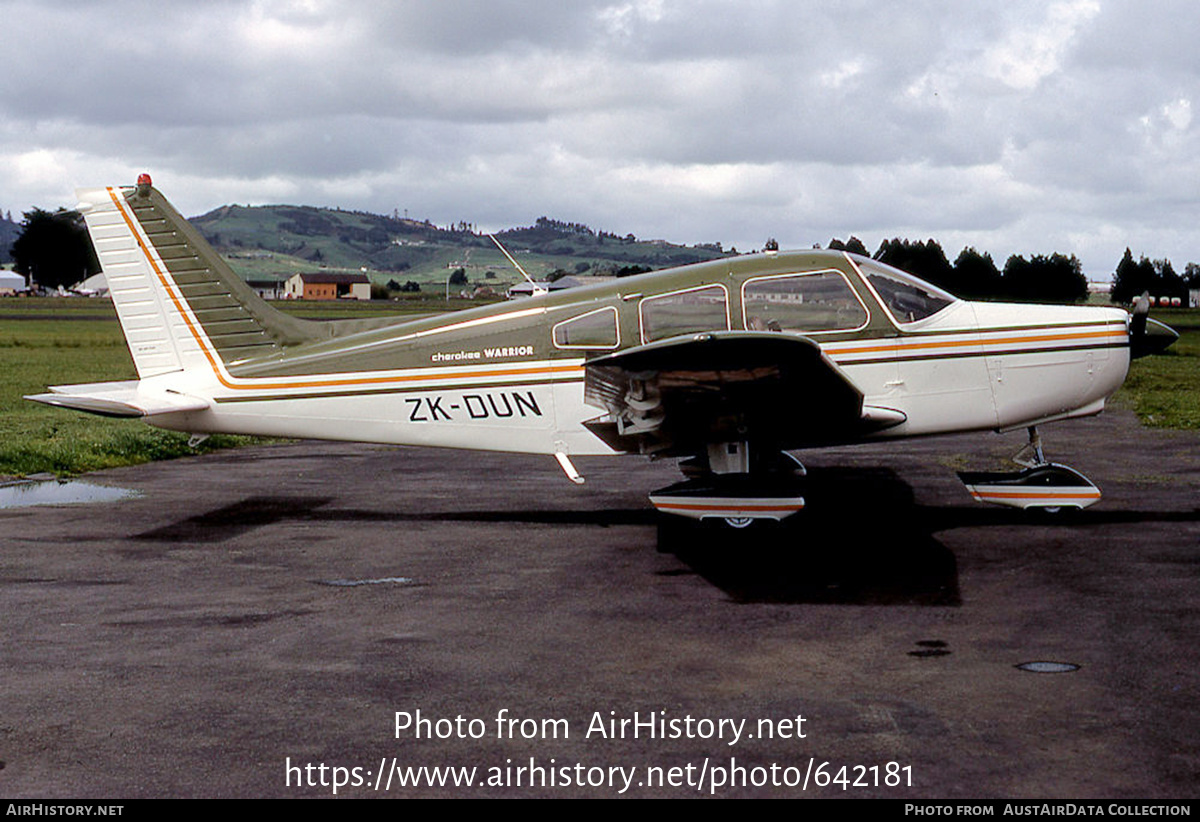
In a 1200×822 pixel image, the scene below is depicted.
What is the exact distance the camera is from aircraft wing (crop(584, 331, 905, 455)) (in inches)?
321

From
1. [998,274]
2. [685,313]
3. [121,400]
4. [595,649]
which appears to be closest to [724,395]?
[685,313]

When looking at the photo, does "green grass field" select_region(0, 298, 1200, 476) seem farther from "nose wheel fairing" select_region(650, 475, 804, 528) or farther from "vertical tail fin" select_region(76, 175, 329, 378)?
"nose wheel fairing" select_region(650, 475, 804, 528)

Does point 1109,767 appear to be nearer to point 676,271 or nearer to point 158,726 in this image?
point 158,726

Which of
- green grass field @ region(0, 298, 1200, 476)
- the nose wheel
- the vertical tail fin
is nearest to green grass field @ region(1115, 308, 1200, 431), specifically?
green grass field @ region(0, 298, 1200, 476)

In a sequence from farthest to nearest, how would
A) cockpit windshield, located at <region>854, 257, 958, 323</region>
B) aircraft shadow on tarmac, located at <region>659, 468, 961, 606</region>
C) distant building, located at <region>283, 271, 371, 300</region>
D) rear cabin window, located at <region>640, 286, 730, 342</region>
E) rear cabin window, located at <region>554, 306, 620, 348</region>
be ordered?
distant building, located at <region>283, 271, 371, 300</region>, rear cabin window, located at <region>554, 306, 620, 348</region>, cockpit windshield, located at <region>854, 257, 958, 323</region>, rear cabin window, located at <region>640, 286, 730, 342</region>, aircraft shadow on tarmac, located at <region>659, 468, 961, 606</region>

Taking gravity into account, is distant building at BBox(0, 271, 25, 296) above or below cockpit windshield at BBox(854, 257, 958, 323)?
above

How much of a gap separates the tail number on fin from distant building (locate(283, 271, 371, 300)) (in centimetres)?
15511

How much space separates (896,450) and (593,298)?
7.00m

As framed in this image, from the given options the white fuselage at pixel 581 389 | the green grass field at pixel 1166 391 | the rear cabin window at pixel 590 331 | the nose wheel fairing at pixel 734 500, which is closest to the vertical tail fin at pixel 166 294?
the white fuselage at pixel 581 389

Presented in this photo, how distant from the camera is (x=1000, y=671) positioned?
6.13 meters

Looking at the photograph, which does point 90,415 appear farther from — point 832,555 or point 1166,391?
point 1166,391

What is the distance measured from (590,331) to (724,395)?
74.5 inches

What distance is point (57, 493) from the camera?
498 inches
